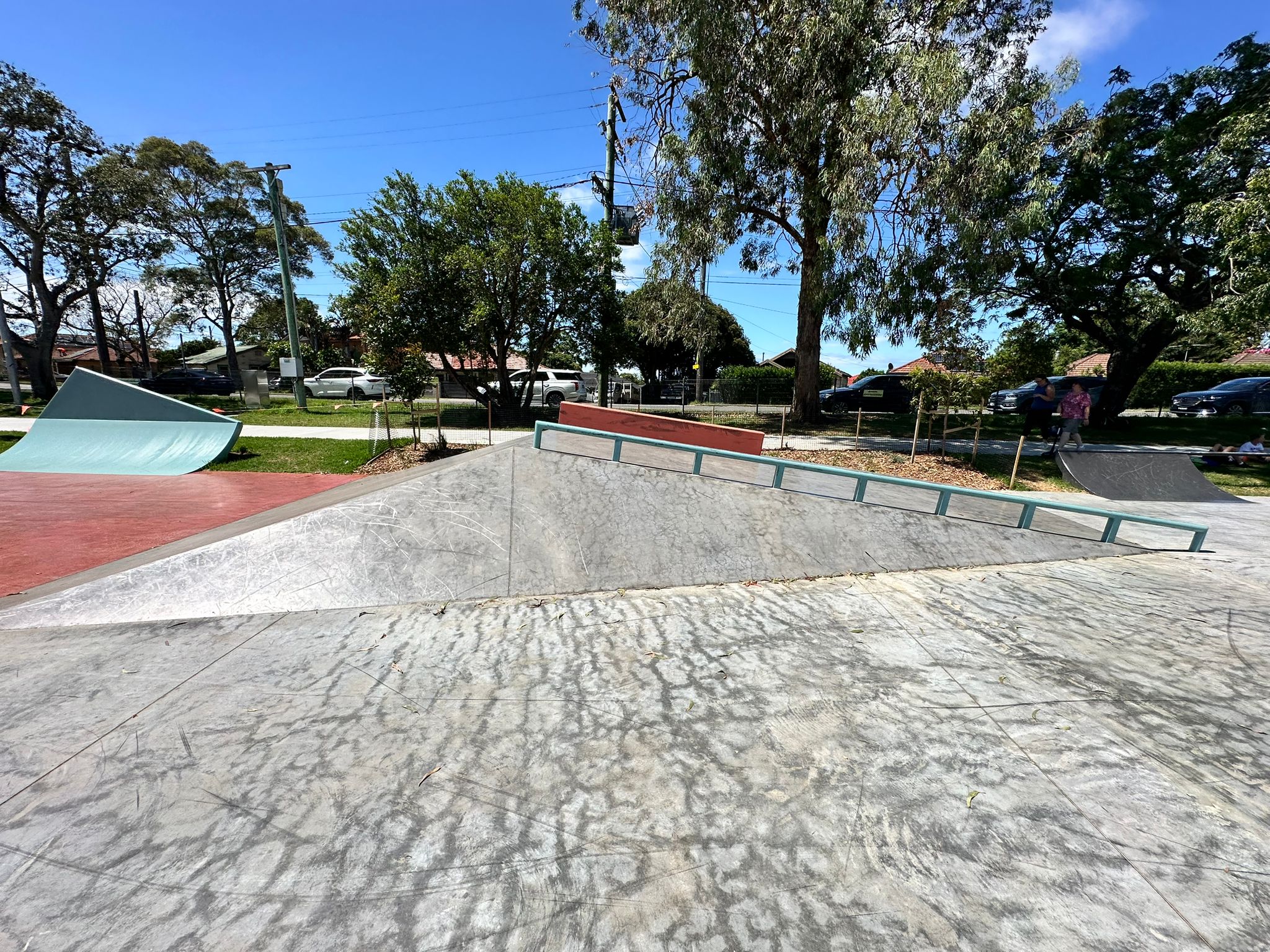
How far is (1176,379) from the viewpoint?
28.8 metres

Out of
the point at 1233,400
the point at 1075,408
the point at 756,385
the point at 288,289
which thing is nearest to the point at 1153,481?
the point at 1075,408

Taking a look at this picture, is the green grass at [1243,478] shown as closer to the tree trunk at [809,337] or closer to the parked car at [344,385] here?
the tree trunk at [809,337]

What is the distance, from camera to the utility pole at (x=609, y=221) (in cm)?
1423

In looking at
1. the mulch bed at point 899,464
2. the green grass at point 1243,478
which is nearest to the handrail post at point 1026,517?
the mulch bed at point 899,464

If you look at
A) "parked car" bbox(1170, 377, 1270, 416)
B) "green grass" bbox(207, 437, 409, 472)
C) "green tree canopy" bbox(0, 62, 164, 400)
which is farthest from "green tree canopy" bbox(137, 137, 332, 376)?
"parked car" bbox(1170, 377, 1270, 416)

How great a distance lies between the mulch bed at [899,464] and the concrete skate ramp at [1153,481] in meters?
1.36

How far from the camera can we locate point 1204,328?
421 inches

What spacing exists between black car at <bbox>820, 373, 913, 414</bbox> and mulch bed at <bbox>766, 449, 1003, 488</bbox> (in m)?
12.1

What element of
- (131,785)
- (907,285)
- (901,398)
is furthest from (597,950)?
(901,398)

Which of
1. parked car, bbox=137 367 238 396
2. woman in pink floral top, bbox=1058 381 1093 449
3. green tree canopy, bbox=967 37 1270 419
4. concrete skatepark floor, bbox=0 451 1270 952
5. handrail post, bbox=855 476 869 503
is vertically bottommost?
parked car, bbox=137 367 238 396

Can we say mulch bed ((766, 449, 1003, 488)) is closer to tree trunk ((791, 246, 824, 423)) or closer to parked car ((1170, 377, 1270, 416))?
tree trunk ((791, 246, 824, 423))

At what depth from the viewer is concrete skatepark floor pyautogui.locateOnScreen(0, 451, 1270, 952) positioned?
65.4 inches

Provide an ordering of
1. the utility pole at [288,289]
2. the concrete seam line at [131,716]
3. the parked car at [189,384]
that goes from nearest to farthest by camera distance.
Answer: the concrete seam line at [131,716] → the utility pole at [288,289] → the parked car at [189,384]

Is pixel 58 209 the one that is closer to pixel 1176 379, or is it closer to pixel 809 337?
pixel 809 337
